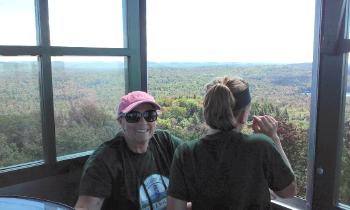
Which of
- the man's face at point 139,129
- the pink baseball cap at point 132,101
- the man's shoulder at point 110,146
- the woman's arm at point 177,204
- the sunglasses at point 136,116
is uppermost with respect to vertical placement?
the pink baseball cap at point 132,101

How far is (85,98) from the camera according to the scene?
2.12 meters

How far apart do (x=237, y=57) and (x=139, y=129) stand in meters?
0.62

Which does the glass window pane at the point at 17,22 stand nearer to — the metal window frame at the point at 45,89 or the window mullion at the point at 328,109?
the metal window frame at the point at 45,89

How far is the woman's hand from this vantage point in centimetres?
143

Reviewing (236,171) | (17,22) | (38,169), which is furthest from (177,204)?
(17,22)

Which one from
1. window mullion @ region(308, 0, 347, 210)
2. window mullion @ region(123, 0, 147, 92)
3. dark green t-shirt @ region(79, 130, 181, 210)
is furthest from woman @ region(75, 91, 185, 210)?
window mullion @ region(308, 0, 347, 210)

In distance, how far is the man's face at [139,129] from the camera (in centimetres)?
177

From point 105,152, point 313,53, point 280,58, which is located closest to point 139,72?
point 105,152

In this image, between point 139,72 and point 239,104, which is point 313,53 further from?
point 139,72

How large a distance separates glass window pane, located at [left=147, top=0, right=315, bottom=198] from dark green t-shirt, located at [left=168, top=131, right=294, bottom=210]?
0.50m

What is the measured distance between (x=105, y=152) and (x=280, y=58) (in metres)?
0.92

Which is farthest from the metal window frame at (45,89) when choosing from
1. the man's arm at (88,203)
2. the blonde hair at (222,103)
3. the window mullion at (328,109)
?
the window mullion at (328,109)

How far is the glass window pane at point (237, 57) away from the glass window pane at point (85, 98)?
268mm

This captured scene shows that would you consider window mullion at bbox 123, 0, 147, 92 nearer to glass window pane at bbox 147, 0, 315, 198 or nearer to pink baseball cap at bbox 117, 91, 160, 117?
glass window pane at bbox 147, 0, 315, 198
